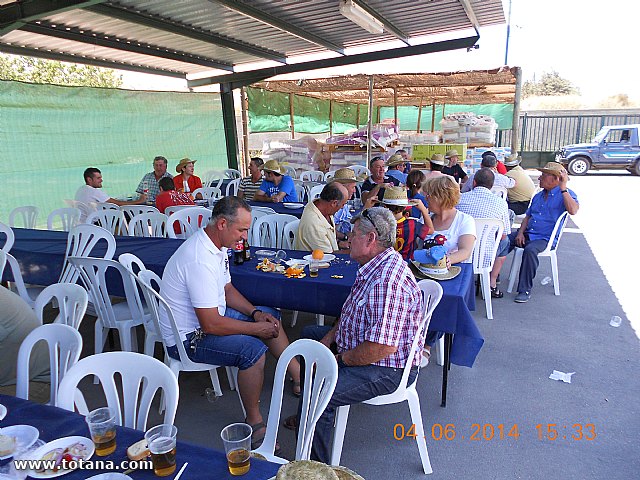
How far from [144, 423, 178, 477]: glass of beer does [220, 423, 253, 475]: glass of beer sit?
15cm

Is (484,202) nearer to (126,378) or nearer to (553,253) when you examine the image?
(553,253)

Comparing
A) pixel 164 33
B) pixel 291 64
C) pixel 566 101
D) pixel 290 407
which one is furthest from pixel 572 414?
pixel 566 101

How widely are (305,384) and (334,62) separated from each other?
26.8ft

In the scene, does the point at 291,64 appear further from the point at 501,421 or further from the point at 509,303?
the point at 501,421

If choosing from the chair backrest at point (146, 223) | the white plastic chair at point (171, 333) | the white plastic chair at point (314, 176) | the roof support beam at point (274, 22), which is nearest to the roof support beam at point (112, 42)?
the roof support beam at point (274, 22)

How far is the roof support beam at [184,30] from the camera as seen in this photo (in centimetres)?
566

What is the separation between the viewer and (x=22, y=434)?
138 centimetres

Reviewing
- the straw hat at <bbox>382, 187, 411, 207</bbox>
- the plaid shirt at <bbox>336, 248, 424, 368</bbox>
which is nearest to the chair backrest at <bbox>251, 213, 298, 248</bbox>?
the straw hat at <bbox>382, 187, 411, 207</bbox>

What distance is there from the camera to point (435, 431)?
2719 millimetres

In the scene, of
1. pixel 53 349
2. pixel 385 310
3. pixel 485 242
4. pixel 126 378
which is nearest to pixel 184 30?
Answer: pixel 485 242

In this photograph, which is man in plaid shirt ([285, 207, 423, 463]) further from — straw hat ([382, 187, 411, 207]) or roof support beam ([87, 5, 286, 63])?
roof support beam ([87, 5, 286, 63])

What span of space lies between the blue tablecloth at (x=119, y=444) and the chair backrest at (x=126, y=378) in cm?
10

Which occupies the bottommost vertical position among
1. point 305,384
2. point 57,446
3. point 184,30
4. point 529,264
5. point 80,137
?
point 529,264

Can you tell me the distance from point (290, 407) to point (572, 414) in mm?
→ 1813
